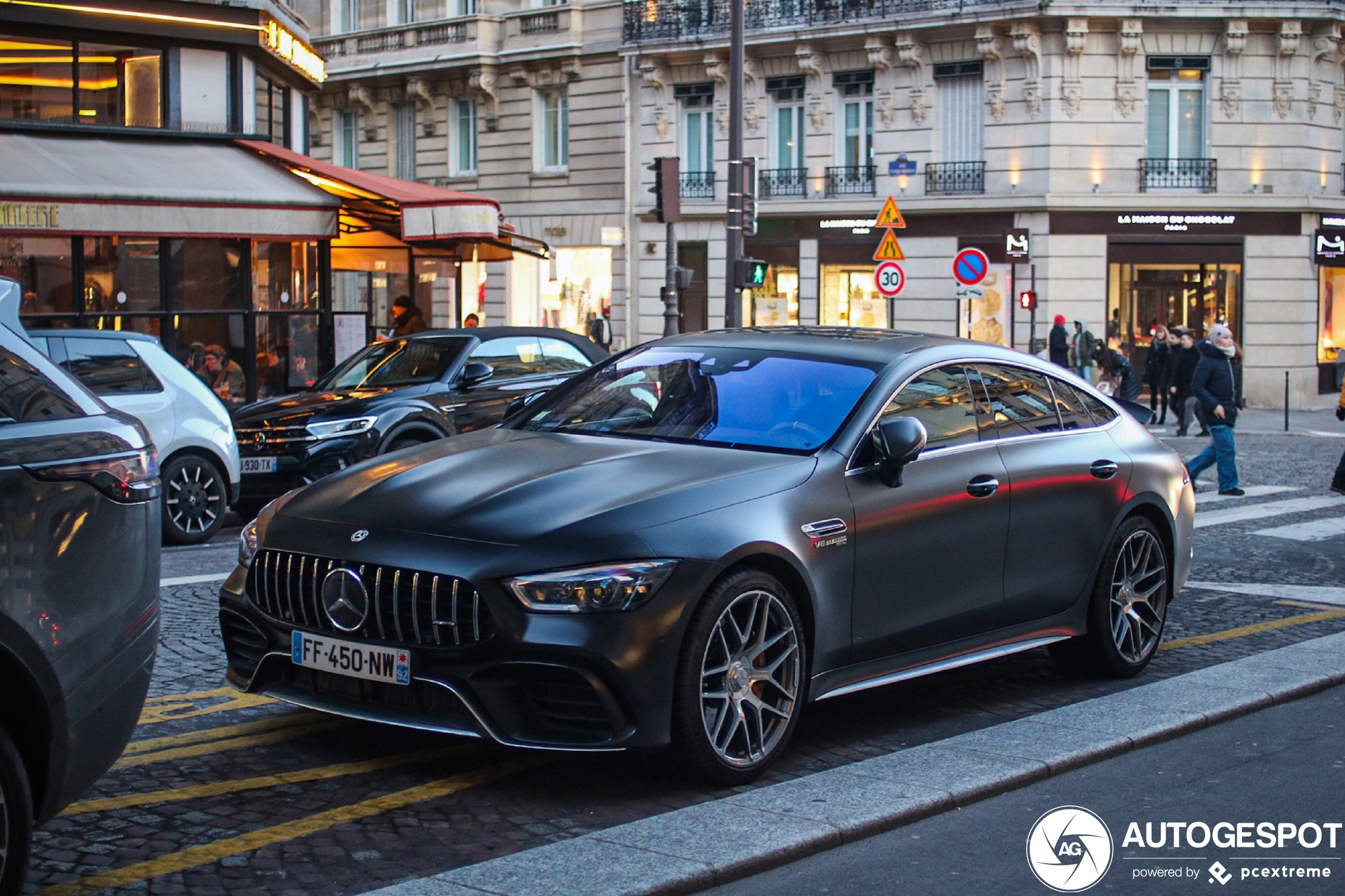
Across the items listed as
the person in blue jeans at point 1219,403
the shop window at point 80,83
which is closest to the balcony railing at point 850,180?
the shop window at point 80,83

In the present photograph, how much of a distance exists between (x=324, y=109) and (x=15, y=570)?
140ft

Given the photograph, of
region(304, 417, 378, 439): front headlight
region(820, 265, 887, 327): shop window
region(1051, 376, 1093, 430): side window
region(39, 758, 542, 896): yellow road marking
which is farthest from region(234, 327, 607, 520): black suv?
region(820, 265, 887, 327): shop window

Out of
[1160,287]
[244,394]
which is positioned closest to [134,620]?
[244,394]

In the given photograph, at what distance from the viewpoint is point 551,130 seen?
133 ft

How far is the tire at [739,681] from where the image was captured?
17.0 feet

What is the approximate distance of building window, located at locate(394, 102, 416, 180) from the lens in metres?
42.7

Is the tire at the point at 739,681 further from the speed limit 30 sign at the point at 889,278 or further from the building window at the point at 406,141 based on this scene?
the building window at the point at 406,141

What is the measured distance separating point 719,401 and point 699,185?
32.3 metres

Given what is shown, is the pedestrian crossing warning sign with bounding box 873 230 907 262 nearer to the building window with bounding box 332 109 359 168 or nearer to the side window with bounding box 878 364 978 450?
the side window with bounding box 878 364 978 450

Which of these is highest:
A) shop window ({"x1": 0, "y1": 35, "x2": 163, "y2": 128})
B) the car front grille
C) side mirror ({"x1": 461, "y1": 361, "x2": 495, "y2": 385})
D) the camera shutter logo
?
shop window ({"x1": 0, "y1": 35, "x2": 163, "y2": 128})

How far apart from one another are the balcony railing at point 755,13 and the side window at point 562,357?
2121 centimetres

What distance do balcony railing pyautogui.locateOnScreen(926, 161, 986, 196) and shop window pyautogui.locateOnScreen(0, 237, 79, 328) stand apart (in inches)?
793

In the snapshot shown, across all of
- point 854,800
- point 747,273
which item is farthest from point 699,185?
point 854,800

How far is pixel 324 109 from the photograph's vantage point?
44438 millimetres
